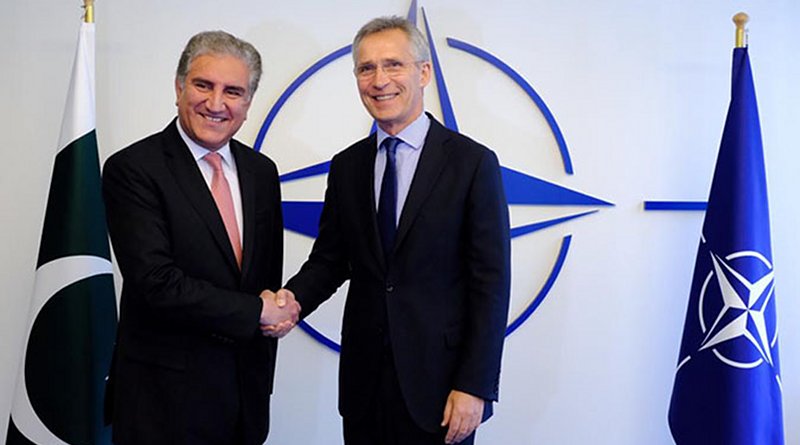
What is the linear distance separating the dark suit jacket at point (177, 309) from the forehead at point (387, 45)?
47cm

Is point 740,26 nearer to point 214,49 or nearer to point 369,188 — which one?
point 369,188

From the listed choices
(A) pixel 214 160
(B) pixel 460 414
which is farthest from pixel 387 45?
(B) pixel 460 414

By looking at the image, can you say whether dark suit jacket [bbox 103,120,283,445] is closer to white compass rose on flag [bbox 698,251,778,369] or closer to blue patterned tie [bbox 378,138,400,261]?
blue patterned tie [bbox 378,138,400,261]

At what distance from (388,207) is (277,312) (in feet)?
1.16

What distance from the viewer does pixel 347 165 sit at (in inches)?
66.1

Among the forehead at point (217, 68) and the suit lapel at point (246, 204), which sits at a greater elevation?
the forehead at point (217, 68)

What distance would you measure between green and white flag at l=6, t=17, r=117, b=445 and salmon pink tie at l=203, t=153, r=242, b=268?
24.7 inches

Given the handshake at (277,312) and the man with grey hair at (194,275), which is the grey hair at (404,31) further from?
the handshake at (277,312)

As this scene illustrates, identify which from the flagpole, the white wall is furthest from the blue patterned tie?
the flagpole

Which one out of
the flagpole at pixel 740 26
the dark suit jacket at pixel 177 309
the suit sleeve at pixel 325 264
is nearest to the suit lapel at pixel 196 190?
the dark suit jacket at pixel 177 309

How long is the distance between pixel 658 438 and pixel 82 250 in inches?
81.8

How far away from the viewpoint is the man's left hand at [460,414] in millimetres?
1469

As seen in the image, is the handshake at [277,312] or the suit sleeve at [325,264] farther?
the suit sleeve at [325,264]

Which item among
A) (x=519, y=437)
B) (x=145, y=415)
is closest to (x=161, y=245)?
(x=145, y=415)
